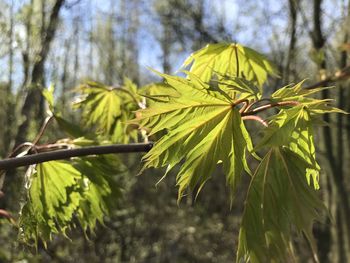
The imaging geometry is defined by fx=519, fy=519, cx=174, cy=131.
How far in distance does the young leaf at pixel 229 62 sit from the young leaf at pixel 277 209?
60 centimetres

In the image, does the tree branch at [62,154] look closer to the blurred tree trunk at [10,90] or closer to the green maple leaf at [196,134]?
the green maple leaf at [196,134]

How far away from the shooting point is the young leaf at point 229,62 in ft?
4.64

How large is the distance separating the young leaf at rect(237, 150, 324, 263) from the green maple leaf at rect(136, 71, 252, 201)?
2.7 inches

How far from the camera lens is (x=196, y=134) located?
88 cm

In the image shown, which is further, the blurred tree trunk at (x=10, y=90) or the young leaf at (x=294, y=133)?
the blurred tree trunk at (x=10, y=90)

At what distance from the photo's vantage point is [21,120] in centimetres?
272

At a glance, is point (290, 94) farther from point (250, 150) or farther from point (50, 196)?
point (50, 196)

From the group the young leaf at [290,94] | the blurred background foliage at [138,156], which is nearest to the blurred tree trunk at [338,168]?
the blurred background foliage at [138,156]

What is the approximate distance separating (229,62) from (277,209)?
2.49 feet

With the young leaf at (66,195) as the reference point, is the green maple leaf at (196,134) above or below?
above

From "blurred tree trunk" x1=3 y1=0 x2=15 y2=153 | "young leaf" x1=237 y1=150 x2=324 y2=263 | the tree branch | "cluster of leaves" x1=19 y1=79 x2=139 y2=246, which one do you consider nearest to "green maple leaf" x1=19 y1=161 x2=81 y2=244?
"cluster of leaves" x1=19 y1=79 x2=139 y2=246

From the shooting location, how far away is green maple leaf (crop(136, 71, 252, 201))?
864mm

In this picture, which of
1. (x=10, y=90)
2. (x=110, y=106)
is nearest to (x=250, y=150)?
(x=110, y=106)

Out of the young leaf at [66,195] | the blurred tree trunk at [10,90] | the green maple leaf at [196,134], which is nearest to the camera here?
the green maple leaf at [196,134]
